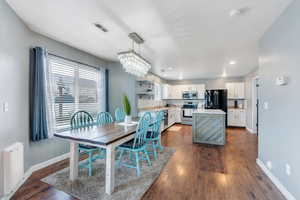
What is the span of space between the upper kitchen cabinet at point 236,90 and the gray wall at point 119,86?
4.69m

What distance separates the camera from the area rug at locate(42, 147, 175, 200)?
6.02 feet

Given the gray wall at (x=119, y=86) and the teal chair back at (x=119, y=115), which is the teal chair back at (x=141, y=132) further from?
the gray wall at (x=119, y=86)

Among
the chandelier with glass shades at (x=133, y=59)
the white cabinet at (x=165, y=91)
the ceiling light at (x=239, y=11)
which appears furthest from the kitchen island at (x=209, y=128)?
the white cabinet at (x=165, y=91)

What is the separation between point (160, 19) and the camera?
201 centimetres

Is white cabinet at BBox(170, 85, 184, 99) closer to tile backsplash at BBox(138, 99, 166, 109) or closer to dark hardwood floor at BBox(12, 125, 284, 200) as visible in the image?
tile backsplash at BBox(138, 99, 166, 109)

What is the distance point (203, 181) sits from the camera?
2170 millimetres

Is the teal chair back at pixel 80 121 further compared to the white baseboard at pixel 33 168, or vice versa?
the teal chair back at pixel 80 121

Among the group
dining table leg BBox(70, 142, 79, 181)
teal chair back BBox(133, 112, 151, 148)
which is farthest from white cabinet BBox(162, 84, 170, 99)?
dining table leg BBox(70, 142, 79, 181)

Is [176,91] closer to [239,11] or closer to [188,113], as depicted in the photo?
[188,113]

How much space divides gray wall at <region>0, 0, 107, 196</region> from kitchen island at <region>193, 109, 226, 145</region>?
3.58m

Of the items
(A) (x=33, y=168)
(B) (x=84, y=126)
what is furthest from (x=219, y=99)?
(A) (x=33, y=168)

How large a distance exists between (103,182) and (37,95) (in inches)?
73.6

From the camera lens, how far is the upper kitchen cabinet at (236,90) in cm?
628

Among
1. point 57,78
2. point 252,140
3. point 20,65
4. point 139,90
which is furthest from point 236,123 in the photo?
point 20,65
